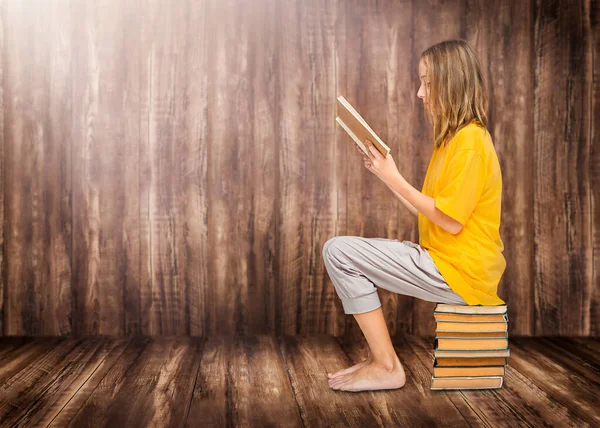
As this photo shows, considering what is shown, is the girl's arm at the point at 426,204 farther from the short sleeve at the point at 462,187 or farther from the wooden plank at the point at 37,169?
the wooden plank at the point at 37,169

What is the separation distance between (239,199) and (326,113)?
0.56m

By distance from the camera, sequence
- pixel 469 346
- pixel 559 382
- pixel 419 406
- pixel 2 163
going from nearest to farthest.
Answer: pixel 419 406
pixel 469 346
pixel 559 382
pixel 2 163

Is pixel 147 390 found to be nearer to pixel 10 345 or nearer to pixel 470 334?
pixel 10 345

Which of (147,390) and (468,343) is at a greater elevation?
(468,343)

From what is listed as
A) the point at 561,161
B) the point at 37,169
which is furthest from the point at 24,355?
the point at 561,161

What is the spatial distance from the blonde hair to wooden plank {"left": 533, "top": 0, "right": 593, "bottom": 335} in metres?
0.88

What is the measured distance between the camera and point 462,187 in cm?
173

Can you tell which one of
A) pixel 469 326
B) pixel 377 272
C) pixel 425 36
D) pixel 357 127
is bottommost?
pixel 469 326

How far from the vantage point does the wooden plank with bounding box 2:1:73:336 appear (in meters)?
2.47

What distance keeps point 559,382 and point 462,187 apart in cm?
81

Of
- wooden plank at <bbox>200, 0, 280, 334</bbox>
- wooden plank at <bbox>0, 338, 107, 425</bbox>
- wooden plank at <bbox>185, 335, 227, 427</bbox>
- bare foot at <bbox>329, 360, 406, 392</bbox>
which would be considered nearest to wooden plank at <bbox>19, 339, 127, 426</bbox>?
wooden plank at <bbox>0, 338, 107, 425</bbox>

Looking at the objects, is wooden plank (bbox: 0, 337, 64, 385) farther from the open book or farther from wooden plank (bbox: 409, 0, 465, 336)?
wooden plank (bbox: 409, 0, 465, 336)

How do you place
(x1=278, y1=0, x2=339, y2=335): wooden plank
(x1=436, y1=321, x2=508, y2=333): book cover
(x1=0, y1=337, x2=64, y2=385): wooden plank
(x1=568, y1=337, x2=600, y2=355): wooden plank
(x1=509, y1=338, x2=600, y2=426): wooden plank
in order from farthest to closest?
(x1=278, y1=0, x2=339, y2=335): wooden plank < (x1=568, y1=337, x2=600, y2=355): wooden plank < (x1=0, y1=337, x2=64, y2=385): wooden plank < (x1=436, y1=321, x2=508, y2=333): book cover < (x1=509, y1=338, x2=600, y2=426): wooden plank

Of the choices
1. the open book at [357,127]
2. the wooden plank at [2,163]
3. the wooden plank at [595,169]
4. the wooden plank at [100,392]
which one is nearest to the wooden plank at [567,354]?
the wooden plank at [595,169]
